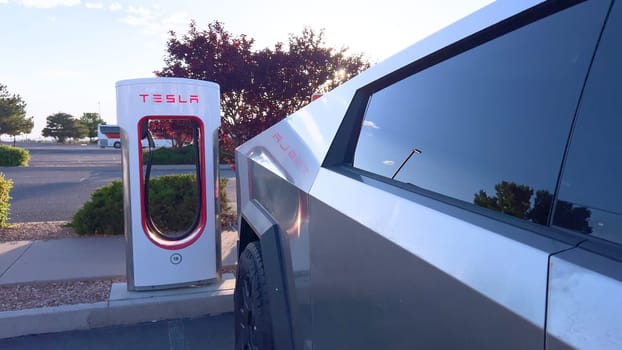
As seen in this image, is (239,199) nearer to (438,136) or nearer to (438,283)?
(438,136)

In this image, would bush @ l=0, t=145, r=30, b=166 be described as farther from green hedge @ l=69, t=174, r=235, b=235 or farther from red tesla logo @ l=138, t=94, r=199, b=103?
red tesla logo @ l=138, t=94, r=199, b=103

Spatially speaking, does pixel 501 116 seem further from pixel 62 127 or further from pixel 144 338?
pixel 62 127

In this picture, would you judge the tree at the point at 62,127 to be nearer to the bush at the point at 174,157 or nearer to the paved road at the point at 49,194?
the bush at the point at 174,157

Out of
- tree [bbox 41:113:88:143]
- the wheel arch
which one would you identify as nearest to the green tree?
the wheel arch

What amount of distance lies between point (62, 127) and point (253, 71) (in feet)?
250

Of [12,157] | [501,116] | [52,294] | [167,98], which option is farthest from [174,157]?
[501,116]

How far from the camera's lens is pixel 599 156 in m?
1.05

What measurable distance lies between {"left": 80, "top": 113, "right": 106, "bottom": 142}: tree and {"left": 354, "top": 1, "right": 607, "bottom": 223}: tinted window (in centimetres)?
8595

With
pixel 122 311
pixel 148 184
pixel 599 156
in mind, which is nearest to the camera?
pixel 599 156

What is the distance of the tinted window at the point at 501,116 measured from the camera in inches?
45.6

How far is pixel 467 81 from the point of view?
4.99 ft

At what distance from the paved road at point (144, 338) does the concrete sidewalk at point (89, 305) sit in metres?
0.08

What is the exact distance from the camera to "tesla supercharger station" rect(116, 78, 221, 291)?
4.48 meters

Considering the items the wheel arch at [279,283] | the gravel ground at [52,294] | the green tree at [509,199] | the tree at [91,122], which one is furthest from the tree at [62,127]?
the green tree at [509,199]
